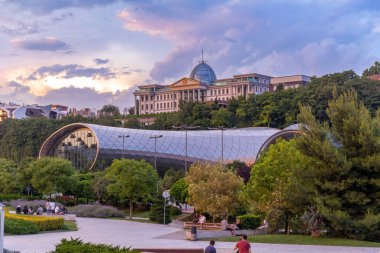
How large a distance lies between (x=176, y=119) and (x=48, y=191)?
5486cm

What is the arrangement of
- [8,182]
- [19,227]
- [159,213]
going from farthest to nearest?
[8,182] < [159,213] < [19,227]

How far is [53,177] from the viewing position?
48.0 metres

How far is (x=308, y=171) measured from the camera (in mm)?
27109

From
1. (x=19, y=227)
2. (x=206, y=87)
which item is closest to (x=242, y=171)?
(x=19, y=227)

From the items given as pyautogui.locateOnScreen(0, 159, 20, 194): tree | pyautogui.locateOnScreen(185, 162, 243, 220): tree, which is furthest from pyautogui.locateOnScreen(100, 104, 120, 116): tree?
pyautogui.locateOnScreen(185, 162, 243, 220): tree

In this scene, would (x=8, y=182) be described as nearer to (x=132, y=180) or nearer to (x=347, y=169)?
(x=132, y=180)

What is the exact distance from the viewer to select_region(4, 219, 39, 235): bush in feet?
94.4

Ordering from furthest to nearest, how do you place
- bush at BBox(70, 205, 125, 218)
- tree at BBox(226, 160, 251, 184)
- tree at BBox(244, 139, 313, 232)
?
tree at BBox(226, 160, 251, 184), bush at BBox(70, 205, 125, 218), tree at BBox(244, 139, 313, 232)

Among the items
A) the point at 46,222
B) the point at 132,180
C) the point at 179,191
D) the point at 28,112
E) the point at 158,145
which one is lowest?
the point at 46,222

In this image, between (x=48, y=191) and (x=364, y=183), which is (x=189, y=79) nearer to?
(x=48, y=191)

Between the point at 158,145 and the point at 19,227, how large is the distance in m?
52.1

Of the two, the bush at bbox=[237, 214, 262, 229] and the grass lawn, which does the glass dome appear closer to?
the bush at bbox=[237, 214, 262, 229]

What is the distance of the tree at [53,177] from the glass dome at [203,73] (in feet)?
344

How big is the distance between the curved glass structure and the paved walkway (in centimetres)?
A: 4232
